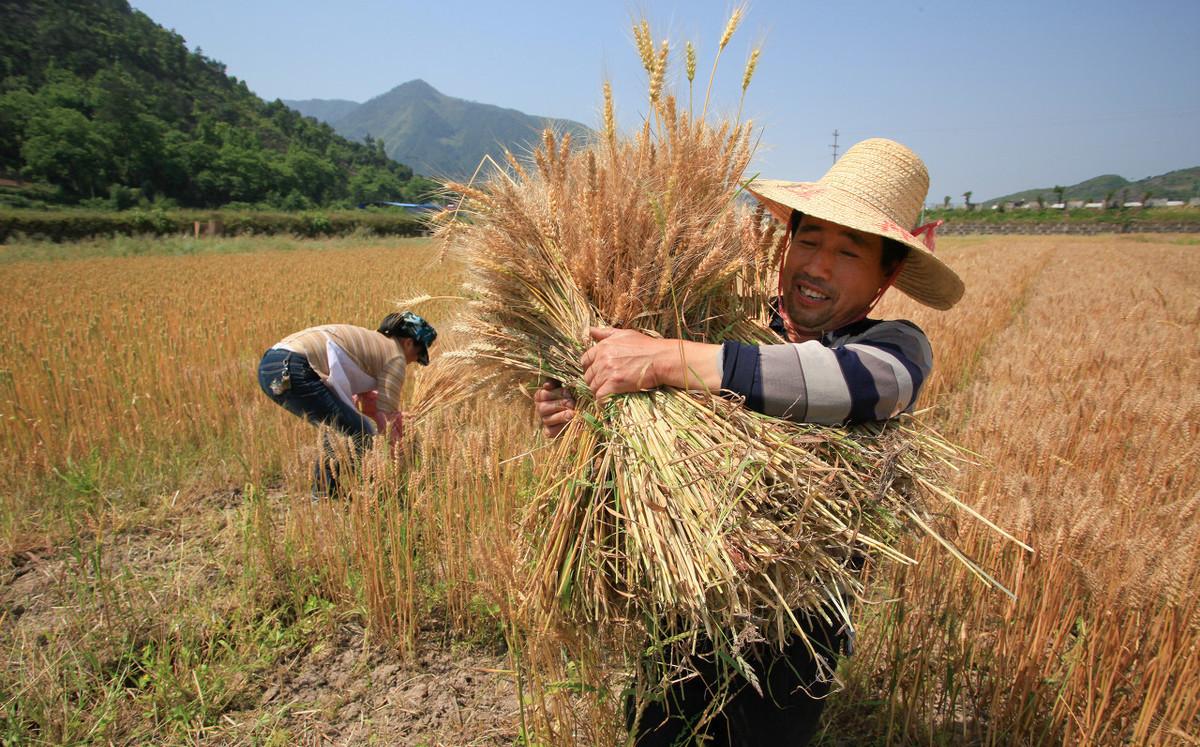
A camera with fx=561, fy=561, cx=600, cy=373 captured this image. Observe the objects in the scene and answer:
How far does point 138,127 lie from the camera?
38688mm

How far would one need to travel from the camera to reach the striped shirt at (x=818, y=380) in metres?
1.04

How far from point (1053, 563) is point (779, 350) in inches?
48.0

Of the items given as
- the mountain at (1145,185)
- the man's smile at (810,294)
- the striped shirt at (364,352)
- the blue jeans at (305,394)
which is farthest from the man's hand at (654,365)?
the mountain at (1145,185)

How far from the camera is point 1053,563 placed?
5.21 feet

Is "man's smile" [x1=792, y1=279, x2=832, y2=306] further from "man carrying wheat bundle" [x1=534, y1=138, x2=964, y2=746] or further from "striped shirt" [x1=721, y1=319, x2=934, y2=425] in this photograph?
"striped shirt" [x1=721, y1=319, x2=934, y2=425]

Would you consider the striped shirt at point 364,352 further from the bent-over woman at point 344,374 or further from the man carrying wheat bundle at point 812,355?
the man carrying wheat bundle at point 812,355

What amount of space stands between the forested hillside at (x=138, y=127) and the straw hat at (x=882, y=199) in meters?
26.5

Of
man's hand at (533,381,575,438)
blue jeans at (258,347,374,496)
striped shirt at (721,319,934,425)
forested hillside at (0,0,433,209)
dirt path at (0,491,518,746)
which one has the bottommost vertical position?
dirt path at (0,491,518,746)

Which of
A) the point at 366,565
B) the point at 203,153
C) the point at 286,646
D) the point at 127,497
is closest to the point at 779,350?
the point at 366,565

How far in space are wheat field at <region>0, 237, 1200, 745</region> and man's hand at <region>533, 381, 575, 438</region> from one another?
26cm

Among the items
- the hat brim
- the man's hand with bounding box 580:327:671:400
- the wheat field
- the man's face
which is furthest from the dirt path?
the hat brim

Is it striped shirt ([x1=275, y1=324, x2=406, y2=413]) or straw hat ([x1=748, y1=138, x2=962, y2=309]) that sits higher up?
straw hat ([x1=748, y1=138, x2=962, y2=309])

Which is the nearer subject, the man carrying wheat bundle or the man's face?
the man carrying wheat bundle

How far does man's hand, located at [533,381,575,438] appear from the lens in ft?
4.59
